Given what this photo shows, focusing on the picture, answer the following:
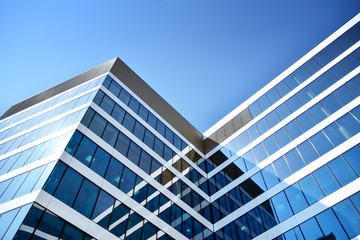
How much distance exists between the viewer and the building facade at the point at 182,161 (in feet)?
57.1

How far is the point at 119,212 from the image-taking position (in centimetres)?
1897

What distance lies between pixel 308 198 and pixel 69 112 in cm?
2152

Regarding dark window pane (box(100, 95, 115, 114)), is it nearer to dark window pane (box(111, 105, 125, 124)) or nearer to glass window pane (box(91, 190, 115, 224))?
dark window pane (box(111, 105, 125, 124))

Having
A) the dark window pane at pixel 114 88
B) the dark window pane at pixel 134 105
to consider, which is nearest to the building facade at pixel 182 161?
the dark window pane at pixel 114 88

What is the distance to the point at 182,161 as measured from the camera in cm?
3041

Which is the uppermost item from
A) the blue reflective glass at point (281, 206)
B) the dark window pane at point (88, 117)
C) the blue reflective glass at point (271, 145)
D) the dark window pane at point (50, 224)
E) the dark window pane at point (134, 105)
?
the dark window pane at point (134, 105)

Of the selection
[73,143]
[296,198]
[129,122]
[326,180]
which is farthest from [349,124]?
[73,143]

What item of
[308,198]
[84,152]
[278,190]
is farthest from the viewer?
[278,190]

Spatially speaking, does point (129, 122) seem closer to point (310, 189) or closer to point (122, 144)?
point (122, 144)

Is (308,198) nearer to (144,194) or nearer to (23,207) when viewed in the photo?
(144,194)

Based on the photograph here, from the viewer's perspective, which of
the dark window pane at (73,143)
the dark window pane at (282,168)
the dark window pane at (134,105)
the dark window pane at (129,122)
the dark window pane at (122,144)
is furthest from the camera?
the dark window pane at (134,105)

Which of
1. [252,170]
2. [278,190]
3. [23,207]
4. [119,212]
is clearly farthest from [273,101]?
[23,207]

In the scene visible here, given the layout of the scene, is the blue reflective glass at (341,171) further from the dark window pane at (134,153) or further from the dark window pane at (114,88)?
the dark window pane at (114,88)

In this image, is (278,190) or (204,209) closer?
(278,190)
